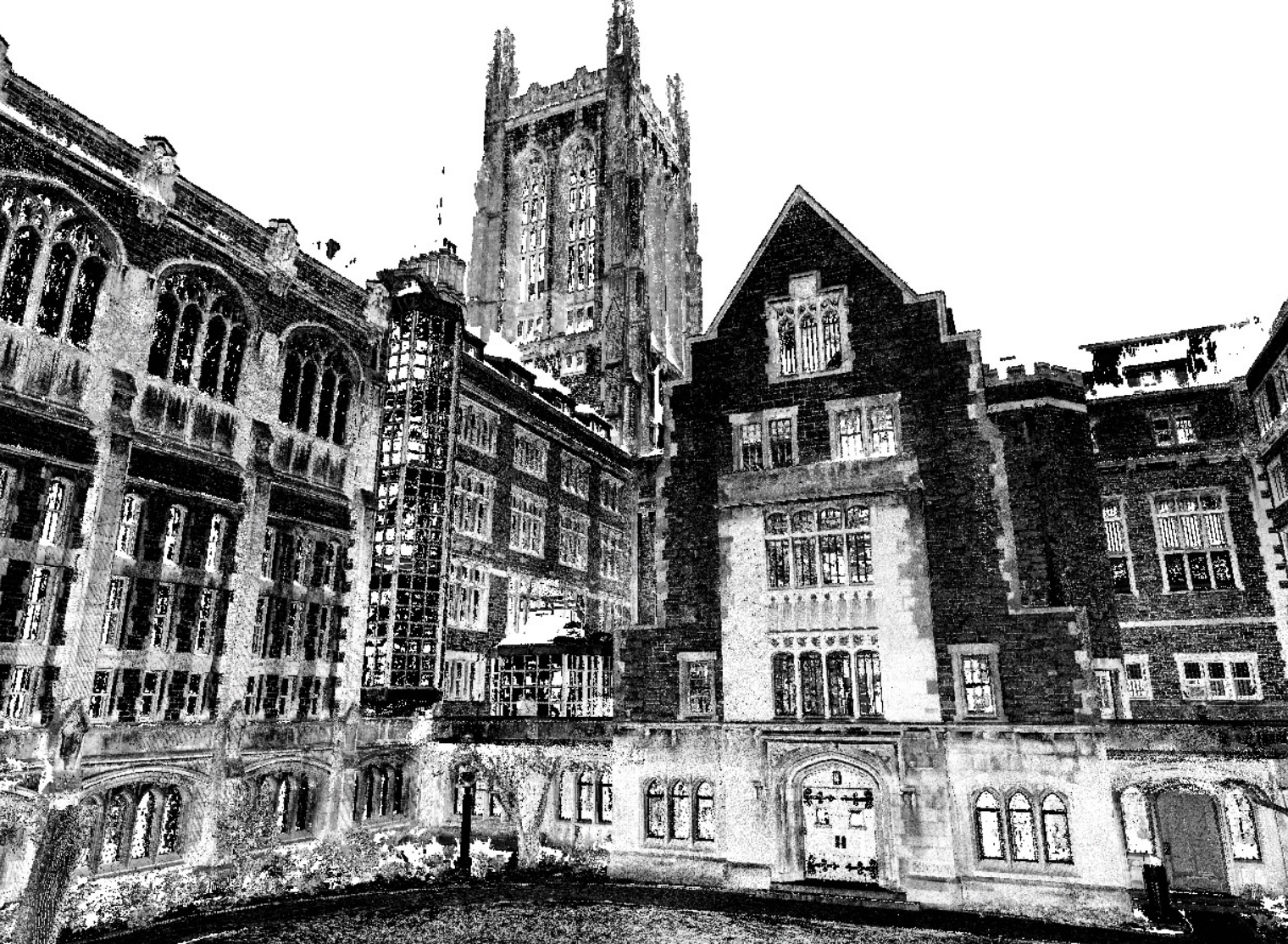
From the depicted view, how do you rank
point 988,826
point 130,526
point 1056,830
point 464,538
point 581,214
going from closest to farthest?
point 1056,830 → point 988,826 → point 130,526 → point 464,538 → point 581,214

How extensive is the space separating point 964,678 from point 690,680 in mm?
8402

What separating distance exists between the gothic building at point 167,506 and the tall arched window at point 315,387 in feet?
0.29

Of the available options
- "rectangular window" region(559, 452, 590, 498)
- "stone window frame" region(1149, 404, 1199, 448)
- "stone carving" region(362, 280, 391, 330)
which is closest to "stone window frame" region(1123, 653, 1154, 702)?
"stone window frame" region(1149, 404, 1199, 448)

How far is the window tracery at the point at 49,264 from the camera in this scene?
22406mm

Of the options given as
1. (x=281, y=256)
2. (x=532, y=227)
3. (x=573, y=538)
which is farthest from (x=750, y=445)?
(x=532, y=227)

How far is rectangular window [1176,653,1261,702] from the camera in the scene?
3100 cm

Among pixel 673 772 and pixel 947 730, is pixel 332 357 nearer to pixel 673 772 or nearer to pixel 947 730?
pixel 673 772

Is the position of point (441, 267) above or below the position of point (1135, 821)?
above

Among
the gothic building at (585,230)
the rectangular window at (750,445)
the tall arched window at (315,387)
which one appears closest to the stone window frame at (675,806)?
the rectangular window at (750,445)

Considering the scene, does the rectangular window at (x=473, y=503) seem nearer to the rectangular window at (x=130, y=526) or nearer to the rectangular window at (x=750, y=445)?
the rectangular window at (x=130, y=526)

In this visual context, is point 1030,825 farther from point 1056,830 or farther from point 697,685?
point 697,685

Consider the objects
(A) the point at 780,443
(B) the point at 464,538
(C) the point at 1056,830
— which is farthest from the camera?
(B) the point at 464,538

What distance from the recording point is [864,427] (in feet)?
91.1

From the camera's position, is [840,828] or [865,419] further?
[840,828]
